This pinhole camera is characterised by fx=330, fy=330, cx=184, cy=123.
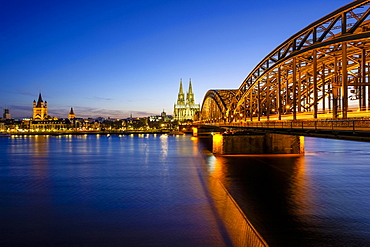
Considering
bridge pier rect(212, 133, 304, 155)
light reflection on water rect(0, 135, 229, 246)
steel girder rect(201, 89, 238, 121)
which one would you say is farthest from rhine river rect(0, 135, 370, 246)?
steel girder rect(201, 89, 238, 121)

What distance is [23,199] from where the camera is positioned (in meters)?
25.2

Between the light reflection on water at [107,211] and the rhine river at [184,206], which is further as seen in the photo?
the light reflection on water at [107,211]

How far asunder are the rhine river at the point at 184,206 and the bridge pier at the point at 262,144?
9.22 meters

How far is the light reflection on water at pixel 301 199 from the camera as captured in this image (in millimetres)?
16172

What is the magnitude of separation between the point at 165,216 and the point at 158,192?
7.56m

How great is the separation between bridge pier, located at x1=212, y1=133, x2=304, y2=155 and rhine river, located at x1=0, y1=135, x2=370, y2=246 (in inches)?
363

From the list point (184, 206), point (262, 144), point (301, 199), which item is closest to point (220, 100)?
point (262, 144)

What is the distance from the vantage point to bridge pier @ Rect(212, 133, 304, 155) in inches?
1914

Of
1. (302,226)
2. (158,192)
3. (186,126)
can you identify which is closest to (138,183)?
(158,192)

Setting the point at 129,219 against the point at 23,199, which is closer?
the point at 129,219

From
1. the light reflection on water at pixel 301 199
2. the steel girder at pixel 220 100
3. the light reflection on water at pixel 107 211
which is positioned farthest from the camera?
the steel girder at pixel 220 100

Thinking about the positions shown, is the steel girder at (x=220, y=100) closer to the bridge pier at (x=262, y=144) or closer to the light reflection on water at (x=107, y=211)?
the bridge pier at (x=262, y=144)

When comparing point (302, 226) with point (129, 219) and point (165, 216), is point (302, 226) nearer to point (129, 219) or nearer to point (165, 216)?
point (165, 216)

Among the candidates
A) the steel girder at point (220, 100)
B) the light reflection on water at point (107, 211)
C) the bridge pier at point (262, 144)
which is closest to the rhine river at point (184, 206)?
the light reflection on water at point (107, 211)
